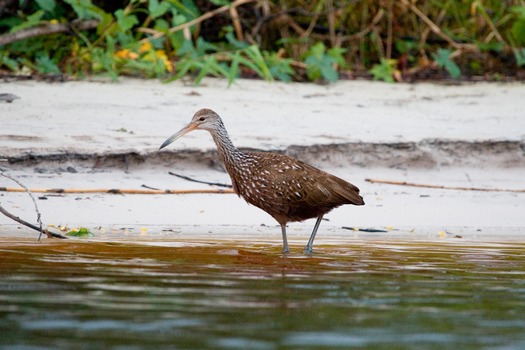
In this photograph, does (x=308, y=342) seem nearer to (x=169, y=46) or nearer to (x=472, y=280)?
(x=472, y=280)

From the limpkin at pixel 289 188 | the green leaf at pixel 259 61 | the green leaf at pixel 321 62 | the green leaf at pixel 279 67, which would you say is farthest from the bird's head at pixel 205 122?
the green leaf at pixel 321 62

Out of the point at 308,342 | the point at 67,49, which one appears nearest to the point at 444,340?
the point at 308,342

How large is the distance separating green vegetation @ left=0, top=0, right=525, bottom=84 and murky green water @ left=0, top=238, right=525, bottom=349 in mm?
4044

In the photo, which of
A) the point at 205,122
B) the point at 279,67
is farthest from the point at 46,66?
the point at 205,122

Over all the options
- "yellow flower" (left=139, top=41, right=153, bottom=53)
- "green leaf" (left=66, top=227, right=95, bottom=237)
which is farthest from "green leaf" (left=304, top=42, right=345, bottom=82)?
"green leaf" (left=66, top=227, right=95, bottom=237)

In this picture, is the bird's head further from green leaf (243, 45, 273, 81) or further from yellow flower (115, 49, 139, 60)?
yellow flower (115, 49, 139, 60)

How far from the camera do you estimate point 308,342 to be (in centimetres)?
395

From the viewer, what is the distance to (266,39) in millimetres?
12234

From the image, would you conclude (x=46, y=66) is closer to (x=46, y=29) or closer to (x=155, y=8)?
(x=46, y=29)

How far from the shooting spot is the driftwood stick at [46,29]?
34.7ft

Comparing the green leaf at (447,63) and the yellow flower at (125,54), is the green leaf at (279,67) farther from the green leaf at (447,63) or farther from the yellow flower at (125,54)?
the green leaf at (447,63)

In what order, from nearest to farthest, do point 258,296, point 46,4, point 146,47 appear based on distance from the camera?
point 258,296 < point 46,4 < point 146,47

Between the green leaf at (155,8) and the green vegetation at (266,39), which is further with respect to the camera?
the green vegetation at (266,39)

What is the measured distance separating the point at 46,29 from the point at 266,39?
8.36 ft
